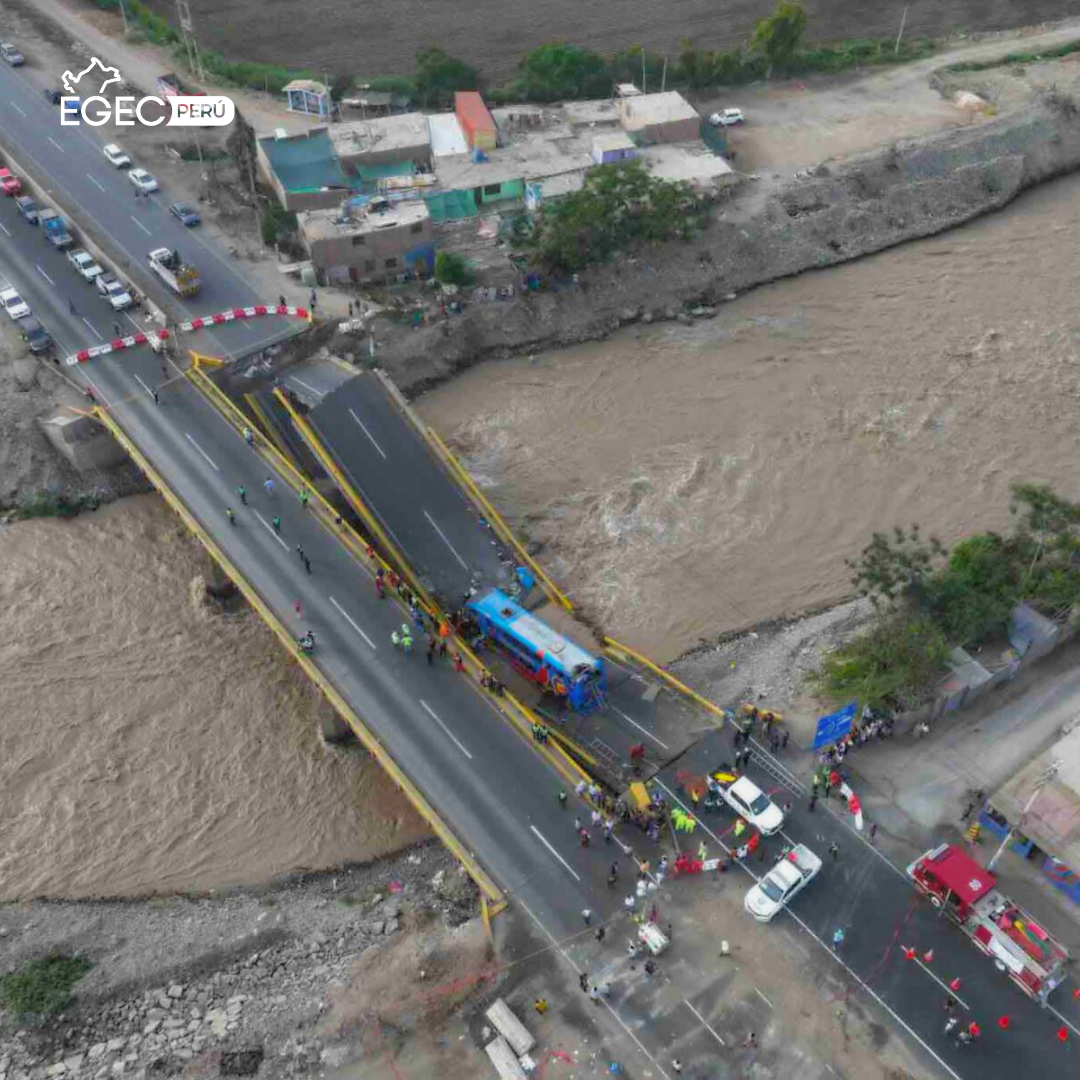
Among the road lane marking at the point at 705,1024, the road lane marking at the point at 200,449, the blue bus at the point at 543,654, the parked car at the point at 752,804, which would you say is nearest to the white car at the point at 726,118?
the road lane marking at the point at 200,449

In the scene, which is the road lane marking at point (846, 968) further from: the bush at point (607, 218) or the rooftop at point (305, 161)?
the rooftop at point (305, 161)

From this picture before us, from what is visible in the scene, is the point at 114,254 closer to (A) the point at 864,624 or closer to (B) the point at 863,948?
(A) the point at 864,624

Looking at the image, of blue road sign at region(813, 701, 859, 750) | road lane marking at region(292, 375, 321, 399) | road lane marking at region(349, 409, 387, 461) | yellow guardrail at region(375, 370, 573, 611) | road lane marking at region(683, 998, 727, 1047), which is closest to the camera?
road lane marking at region(683, 998, 727, 1047)

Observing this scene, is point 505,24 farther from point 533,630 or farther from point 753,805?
point 753,805

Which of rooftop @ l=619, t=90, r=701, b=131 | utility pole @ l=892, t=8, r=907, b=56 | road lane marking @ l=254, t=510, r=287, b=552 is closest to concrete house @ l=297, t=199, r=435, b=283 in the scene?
rooftop @ l=619, t=90, r=701, b=131

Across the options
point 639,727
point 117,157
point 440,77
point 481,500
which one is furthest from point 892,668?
point 117,157

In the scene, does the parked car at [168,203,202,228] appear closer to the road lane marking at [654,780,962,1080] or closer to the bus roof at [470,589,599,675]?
the bus roof at [470,589,599,675]
